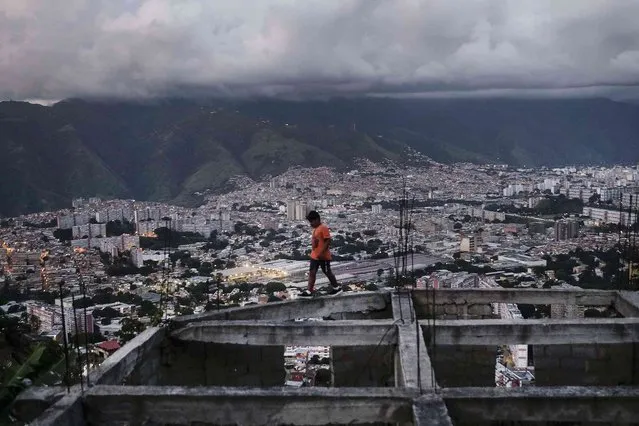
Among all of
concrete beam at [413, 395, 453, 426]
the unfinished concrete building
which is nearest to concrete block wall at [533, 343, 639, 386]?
the unfinished concrete building

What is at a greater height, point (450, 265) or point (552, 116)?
point (552, 116)

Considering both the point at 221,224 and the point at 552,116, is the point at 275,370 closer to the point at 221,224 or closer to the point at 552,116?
the point at 221,224

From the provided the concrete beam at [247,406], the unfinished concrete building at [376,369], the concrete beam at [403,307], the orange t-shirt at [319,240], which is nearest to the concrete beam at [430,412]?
the unfinished concrete building at [376,369]

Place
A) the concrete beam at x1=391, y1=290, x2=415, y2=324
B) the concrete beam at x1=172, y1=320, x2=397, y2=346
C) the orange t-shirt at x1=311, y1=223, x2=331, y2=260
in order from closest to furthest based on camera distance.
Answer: the concrete beam at x1=172, y1=320, x2=397, y2=346, the concrete beam at x1=391, y1=290, x2=415, y2=324, the orange t-shirt at x1=311, y1=223, x2=331, y2=260

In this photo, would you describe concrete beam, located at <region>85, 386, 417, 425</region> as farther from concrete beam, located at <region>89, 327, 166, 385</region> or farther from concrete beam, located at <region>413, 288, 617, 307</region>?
concrete beam, located at <region>413, 288, 617, 307</region>

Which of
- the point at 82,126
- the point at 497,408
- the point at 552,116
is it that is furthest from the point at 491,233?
the point at 552,116

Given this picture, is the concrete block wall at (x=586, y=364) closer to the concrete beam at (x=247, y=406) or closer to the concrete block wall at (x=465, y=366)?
the concrete block wall at (x=465, y=366)
